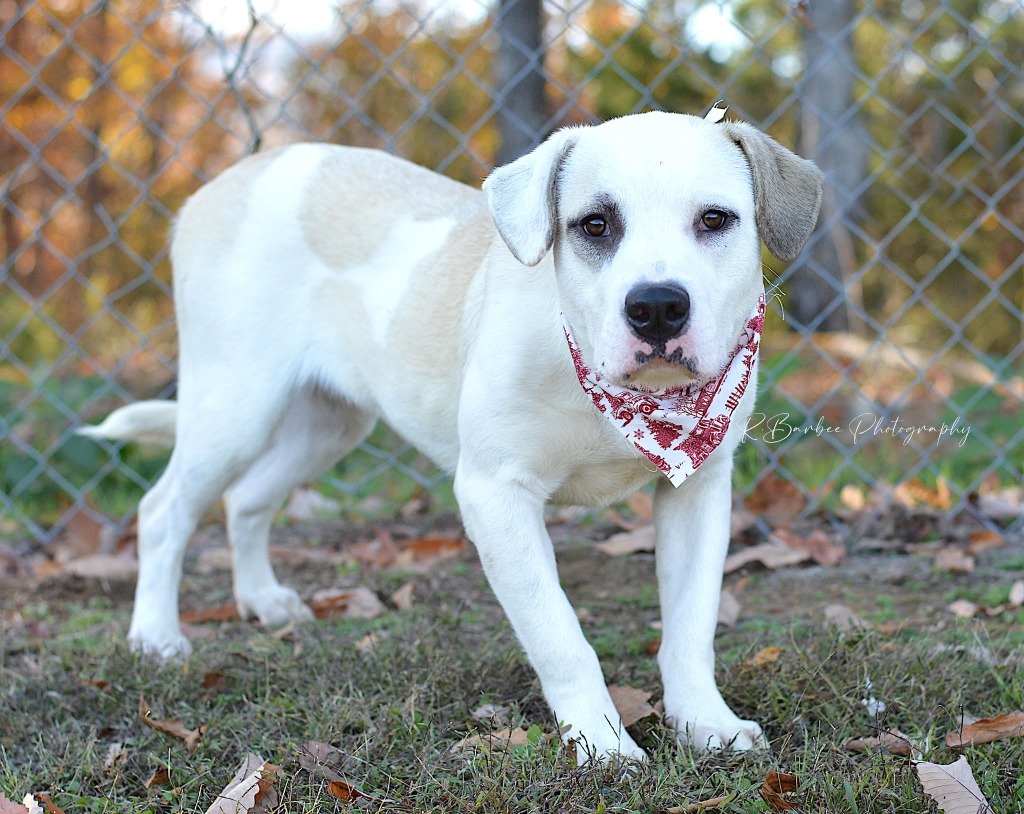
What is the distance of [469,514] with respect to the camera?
246 cm

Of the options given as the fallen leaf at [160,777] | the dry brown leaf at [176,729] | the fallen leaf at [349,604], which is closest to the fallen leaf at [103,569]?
the fallen leaf at [349,604]

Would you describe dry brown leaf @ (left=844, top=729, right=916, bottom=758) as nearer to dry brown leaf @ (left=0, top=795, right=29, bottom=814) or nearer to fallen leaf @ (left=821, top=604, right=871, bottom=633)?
fallen leaf @ (left=821, top=604, right=871, bottom=633)

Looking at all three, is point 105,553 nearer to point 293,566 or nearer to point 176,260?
point 293,566

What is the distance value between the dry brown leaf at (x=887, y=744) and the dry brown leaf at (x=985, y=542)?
5.53 ft

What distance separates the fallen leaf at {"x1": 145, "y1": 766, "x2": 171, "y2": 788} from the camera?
223 cm

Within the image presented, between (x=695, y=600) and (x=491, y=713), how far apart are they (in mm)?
520

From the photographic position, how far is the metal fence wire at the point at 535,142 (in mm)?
4305

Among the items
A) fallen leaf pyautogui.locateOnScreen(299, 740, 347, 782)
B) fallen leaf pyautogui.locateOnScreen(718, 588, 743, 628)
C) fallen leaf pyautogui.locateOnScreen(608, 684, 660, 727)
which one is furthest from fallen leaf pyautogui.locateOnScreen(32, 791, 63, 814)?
fallen leaf pyautogui.locateOnScreen(718, 588, 743, 628)

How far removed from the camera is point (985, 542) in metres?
3.79

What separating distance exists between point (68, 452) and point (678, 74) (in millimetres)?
5655

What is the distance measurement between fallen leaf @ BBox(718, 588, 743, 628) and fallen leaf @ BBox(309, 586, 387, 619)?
1.04m

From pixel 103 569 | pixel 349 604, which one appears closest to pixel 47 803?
pixel 349 604

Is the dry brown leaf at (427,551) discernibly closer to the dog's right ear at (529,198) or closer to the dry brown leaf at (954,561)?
the dry brown leaf at (954,561)

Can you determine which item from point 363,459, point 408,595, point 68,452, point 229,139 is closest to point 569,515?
point 408,595
